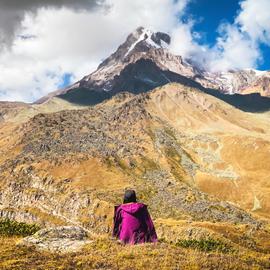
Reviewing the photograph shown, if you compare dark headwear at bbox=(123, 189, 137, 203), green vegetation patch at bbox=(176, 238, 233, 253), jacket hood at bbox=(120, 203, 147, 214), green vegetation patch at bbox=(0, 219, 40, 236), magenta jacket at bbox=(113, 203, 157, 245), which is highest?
dark headwear at bbox=(123, 189, 137, 203)

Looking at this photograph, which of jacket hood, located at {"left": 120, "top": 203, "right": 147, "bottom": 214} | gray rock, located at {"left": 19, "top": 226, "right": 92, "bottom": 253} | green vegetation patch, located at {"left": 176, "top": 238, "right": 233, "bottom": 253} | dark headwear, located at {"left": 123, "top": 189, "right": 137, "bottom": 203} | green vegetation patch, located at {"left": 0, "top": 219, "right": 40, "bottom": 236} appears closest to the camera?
gray rock, located at {"left": 19, "top": 226, "right": 92, "bottom": 253}

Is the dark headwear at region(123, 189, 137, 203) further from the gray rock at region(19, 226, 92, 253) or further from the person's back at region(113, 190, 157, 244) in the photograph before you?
the gray rock at region(19, 226, 92, 253)

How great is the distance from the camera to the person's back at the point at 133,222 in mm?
28672

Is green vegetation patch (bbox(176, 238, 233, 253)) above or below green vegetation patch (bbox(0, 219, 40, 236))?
above

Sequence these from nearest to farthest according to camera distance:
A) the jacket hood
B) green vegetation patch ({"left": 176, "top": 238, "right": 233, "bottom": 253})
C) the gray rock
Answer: the gray rock, the jacket hood, green vegetation patch ({"left": 176, "top": 238, "right": 233, "bottom": 253})

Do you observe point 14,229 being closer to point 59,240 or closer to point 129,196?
point 59,240

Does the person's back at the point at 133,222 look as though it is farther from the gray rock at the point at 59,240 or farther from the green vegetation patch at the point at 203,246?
the green vegetation patch at the point at 203,246

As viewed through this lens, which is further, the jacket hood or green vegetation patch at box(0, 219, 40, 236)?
green vegetation patch at box(0, 219, 40, 236)

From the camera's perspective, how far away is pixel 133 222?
94.1ft

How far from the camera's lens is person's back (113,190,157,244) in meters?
28.7

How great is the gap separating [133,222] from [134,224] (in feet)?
0.47

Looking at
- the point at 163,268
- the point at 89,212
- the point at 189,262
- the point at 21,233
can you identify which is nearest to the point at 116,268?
the point at 163,268

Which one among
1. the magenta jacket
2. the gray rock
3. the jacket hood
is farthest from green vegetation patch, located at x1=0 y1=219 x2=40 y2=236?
the jacket hood

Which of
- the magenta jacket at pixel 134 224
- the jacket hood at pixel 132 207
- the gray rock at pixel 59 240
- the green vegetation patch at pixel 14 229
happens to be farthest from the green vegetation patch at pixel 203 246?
the green vegetation patch at pixel 14 229
